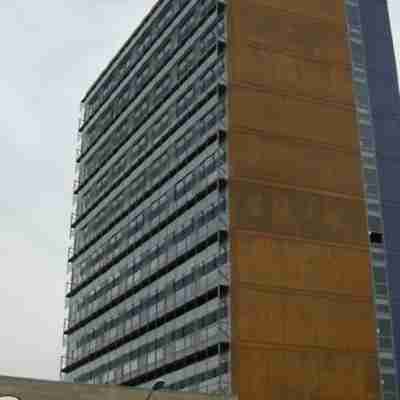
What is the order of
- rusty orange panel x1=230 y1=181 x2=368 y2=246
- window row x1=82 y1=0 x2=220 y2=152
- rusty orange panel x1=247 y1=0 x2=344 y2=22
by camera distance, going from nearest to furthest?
rusty orange panel x1=230 y1=181 x2=368 y2=246
rusty orange panel x1=247 y1=0 x2=344 y2=22
window row x1=82 y1=0 x2=220 y2=152

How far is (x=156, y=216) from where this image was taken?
3388 inches

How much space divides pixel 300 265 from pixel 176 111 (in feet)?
77.4

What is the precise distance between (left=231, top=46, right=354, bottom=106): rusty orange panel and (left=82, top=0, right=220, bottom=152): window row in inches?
187

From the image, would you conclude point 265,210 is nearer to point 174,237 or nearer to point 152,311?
point 174,237

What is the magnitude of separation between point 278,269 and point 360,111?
18331mm

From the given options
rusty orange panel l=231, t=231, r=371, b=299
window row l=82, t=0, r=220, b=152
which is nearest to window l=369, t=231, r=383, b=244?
rusty orange panel l=231, t=231, r=371, b=299

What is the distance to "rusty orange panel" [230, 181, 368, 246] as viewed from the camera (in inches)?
2761

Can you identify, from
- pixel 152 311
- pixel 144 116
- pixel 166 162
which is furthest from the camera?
pixel 144 116

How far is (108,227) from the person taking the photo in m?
99.8

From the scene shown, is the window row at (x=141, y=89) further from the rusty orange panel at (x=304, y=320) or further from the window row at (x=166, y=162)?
the rusty orange panel at (x=304, y=320)

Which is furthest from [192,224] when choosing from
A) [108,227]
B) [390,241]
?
[108,227]

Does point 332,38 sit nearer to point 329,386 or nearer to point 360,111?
point 360,111

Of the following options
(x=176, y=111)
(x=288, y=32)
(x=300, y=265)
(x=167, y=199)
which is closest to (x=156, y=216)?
(x=167, y=199)

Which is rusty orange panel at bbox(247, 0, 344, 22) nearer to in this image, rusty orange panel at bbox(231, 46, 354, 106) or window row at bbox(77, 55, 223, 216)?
rusty orange panel at bbox(231, 46, 354, 106)
